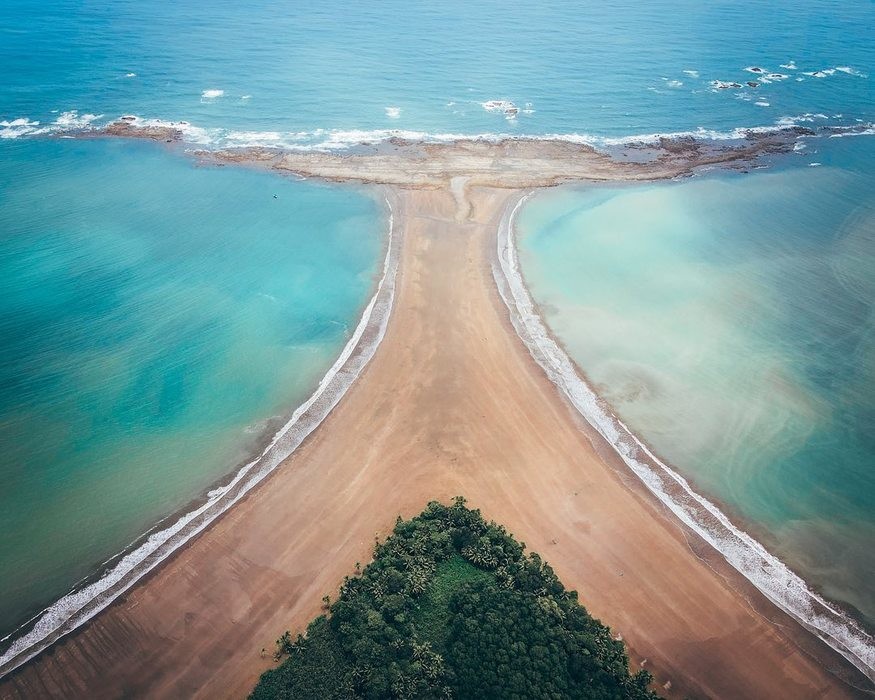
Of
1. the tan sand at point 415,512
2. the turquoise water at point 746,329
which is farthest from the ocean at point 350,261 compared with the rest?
the tan sand at point 415,512

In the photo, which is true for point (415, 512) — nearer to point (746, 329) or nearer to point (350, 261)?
point (350, 261)

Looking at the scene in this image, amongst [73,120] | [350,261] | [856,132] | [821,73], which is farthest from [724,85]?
[73,120]

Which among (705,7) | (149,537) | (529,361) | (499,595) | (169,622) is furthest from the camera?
(705,7)

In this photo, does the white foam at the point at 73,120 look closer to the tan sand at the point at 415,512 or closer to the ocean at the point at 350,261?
the ocean at the point at 350,261

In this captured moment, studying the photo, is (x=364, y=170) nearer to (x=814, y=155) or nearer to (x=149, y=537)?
(x=149, y=537)

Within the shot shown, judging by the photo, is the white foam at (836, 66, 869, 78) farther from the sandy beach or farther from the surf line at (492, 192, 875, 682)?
the sandy beach

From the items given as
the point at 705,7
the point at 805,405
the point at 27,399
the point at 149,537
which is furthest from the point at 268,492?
the point at 705,7
